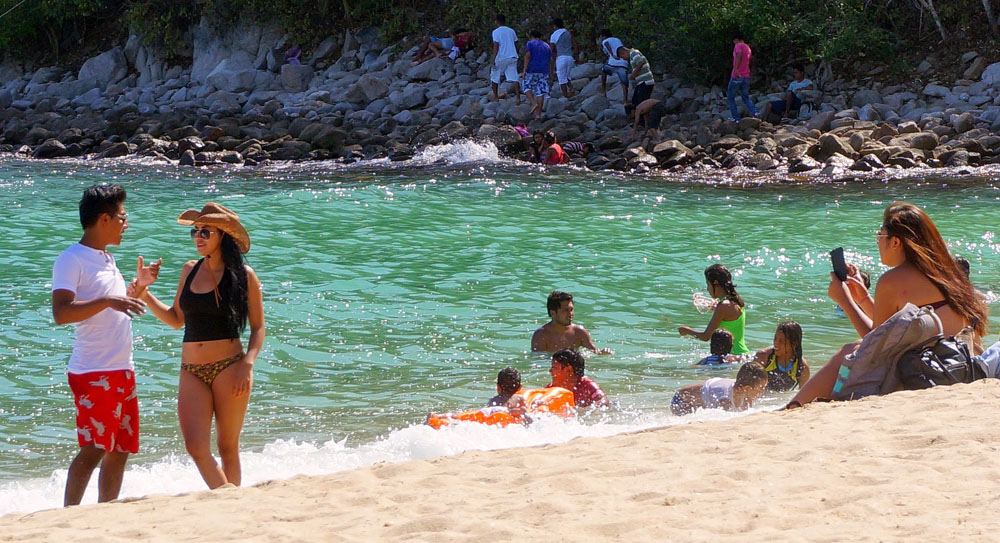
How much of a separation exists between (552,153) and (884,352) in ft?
55.0

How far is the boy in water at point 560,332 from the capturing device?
950cm

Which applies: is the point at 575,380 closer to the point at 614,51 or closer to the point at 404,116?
the point at 614,51

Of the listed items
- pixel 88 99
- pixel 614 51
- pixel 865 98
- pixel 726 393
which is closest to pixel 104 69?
pixel 88 99

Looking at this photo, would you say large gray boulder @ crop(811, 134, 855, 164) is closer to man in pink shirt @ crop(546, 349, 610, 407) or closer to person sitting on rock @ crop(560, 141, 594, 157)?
person sitting on rock @ crop(560, 141, 594, 157)

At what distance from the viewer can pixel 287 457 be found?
7.30 metres

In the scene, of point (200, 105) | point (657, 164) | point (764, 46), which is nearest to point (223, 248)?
point (657, 164)

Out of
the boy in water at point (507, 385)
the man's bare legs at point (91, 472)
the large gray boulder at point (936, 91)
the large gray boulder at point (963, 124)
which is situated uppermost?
the large gray boulder at point (936, 91)

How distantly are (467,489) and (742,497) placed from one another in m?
1.20

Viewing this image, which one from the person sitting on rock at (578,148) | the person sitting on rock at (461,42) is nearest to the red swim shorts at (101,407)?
the person sitting on rock at (578,148)

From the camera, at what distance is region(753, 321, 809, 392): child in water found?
26.8 ft

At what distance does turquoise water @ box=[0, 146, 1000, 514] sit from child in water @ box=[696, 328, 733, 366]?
4.9 inches

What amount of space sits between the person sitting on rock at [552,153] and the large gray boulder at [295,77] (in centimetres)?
1102

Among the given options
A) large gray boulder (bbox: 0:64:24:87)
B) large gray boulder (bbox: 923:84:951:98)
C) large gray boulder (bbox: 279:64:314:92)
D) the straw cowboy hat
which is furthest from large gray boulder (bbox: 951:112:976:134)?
large gray boulder (bbox: 0:64:24:87)

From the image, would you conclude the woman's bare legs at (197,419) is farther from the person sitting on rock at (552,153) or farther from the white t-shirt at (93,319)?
the person sitting on rock at (552,153)
